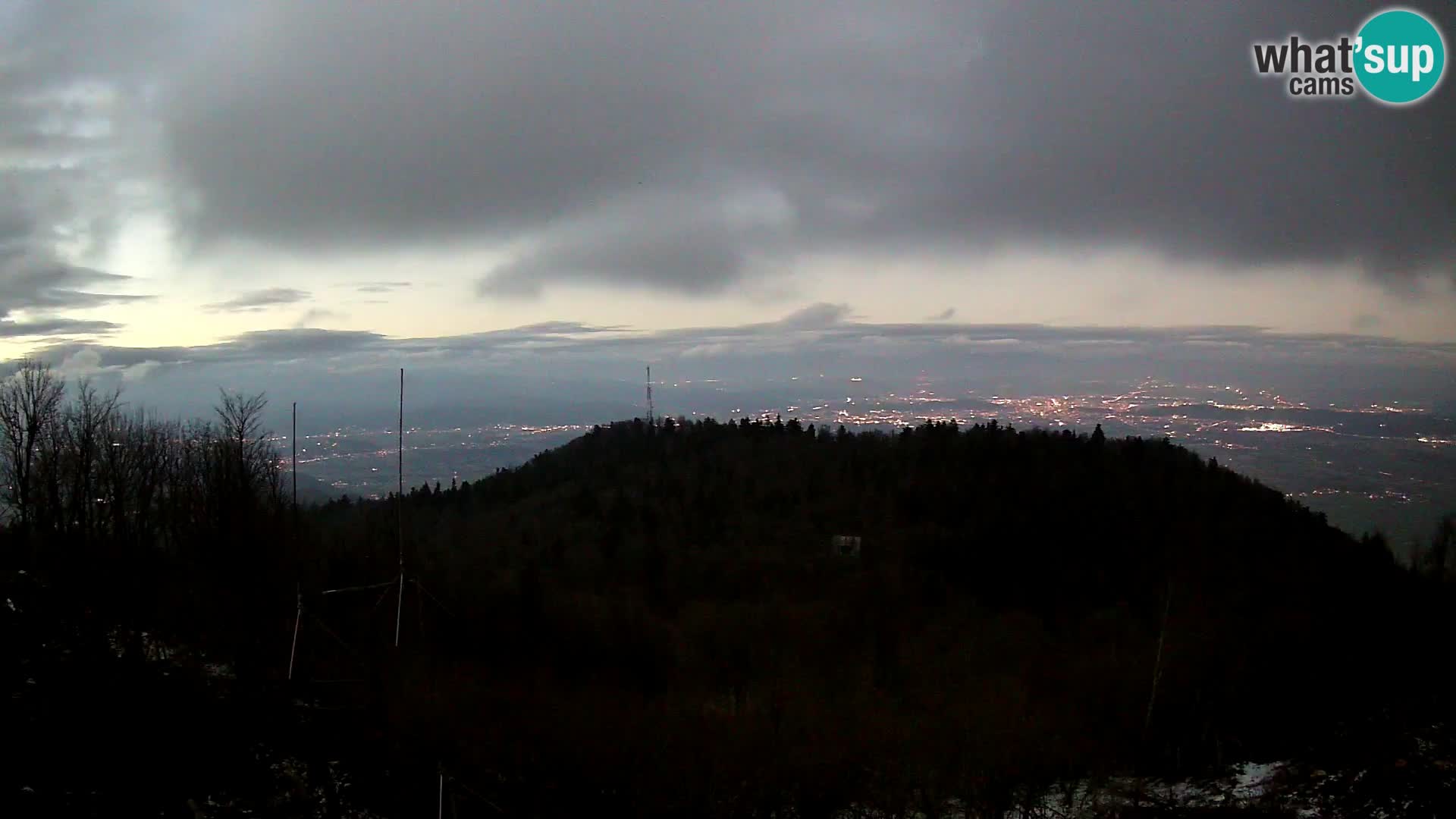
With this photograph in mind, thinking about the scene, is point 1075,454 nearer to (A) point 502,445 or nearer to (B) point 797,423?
(B) point 797,423

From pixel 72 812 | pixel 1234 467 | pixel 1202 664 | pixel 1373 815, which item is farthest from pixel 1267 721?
pixel 1234 467

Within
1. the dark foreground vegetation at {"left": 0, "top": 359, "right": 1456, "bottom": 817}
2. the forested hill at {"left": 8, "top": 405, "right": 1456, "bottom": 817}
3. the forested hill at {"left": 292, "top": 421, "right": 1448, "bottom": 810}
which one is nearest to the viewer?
the dark foreground vegetation at {"left": 0, "top": 359, "right": 1456, "bottom": 817}

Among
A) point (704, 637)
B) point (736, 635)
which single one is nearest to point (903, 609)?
point (736, 635)

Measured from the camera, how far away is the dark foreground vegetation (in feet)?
52.3

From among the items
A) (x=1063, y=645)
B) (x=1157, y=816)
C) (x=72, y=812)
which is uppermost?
(x=72, y=812)

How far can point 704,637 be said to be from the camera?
3794 centimetres

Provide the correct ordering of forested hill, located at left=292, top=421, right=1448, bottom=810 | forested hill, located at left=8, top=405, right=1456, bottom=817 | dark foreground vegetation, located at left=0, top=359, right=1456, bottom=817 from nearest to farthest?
dark foreground vegetation, located at left=0, top=359, right=1456, bottom=817, forested hill, located at left=8, top=405, right=1456, bottom=817, forested hill, located at left=292, top=421, right=1448, bottom=810

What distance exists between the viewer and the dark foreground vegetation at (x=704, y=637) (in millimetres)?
15953

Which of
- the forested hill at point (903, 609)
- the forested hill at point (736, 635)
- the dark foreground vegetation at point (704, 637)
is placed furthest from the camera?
the forested hill at point (903, 609)

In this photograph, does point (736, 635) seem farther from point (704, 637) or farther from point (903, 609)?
point (903, 609)

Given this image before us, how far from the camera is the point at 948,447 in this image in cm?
6806

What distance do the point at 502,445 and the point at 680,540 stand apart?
48.0 meters

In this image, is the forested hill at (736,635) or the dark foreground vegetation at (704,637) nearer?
the dark foreground vegetation at (704,637)

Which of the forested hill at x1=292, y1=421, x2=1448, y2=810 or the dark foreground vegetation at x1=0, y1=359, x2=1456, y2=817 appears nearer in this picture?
the dark foreground vegetation at x1=0, y1=359, x2=1456, y2=817
